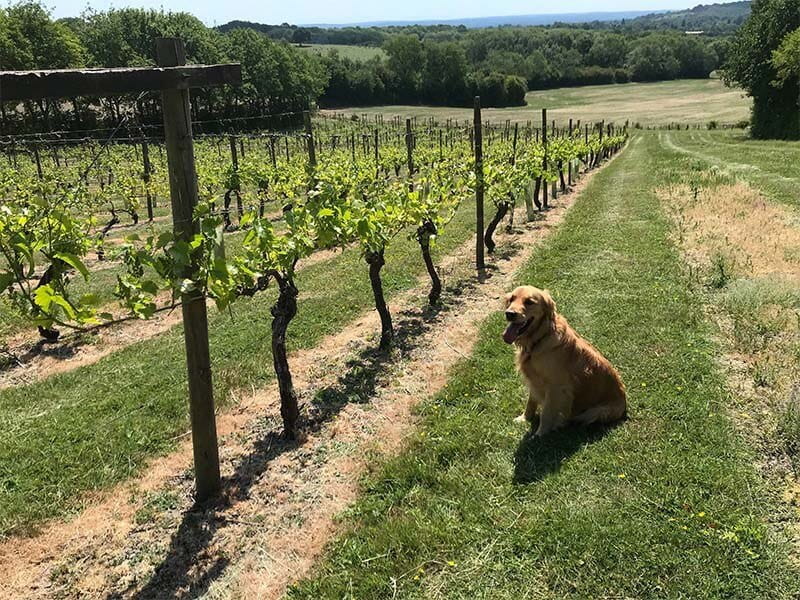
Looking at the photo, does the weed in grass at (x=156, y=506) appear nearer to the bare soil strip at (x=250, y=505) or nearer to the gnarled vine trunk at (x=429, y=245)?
the bare soil strip at (x=250, y=505)

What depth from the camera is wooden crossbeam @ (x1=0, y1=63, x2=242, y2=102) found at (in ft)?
11.3

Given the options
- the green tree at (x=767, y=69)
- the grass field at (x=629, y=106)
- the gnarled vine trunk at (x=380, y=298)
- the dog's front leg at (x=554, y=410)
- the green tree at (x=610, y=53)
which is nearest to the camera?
the dog's front leg at (x=554, y=410)

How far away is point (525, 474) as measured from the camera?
5.08m

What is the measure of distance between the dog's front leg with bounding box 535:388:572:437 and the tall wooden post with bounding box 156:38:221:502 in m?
2.90

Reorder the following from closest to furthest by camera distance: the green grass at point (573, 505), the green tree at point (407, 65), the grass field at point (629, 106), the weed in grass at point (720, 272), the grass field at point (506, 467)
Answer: the green grass at point (573, 505)
the grass field at point (506, 467)
the weed in grass at point (720, 272)
the grass field at point (629, 106)
the green tree at point (407, 65)

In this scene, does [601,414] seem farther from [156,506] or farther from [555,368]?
[156,506]

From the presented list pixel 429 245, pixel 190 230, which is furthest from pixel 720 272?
pixel 190 230

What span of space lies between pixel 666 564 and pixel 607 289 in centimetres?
662

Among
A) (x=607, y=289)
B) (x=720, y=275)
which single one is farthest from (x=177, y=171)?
(x=720, y=275)

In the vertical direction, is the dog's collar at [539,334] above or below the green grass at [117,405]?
above

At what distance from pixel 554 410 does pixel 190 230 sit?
3.44 metres

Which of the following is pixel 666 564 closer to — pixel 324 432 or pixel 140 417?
pixel 324 432

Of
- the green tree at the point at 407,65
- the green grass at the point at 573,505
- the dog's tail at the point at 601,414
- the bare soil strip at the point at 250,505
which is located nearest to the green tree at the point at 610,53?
the green tree at the point at 407,65

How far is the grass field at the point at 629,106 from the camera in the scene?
8249 cm
